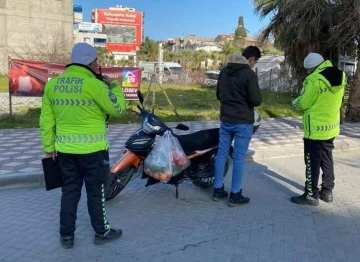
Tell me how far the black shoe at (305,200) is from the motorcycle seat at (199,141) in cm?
122

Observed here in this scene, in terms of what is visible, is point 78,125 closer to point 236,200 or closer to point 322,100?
point 236,200

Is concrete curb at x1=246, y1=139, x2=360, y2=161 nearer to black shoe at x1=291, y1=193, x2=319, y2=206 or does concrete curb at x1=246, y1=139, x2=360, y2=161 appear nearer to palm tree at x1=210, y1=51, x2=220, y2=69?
black shoe at x1=291, y1=193, x2=319, y2=206

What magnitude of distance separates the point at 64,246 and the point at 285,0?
12983 mm

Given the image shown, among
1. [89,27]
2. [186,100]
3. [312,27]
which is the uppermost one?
[89,27]

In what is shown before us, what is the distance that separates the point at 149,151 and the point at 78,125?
56.0 inches

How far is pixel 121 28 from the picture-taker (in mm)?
94625

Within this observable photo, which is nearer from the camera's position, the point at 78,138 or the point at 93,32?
the point at 78,138

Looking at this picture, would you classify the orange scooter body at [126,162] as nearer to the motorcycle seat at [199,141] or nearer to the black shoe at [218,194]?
the motorcycle seat at [199,141]

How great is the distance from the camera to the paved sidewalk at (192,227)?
355cm

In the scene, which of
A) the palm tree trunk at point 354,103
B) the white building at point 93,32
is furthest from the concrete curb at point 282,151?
the white building at point 93,32

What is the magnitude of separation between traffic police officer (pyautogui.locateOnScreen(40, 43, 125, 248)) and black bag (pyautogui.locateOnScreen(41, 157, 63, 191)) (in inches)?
2.6

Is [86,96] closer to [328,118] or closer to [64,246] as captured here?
[64,246]

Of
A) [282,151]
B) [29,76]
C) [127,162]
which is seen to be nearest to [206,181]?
[127,162]

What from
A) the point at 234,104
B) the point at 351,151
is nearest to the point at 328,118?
the point at 234,104
